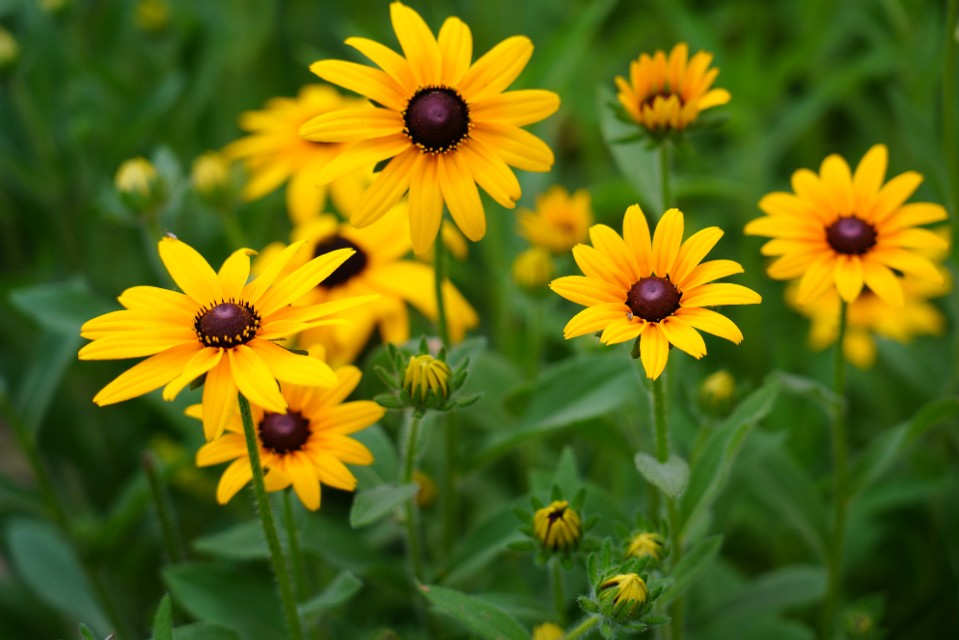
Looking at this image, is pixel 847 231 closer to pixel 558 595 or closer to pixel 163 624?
pixel 558 595

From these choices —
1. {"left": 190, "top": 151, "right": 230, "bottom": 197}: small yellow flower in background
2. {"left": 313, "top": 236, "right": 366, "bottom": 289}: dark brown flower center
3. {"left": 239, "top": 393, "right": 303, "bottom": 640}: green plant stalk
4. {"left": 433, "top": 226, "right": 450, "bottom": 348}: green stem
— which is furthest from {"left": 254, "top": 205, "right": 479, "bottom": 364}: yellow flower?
{"left": 239, "top": 393, "right": 303, "bottom": 640}: green plant stalk

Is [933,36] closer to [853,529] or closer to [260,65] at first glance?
[853,529]

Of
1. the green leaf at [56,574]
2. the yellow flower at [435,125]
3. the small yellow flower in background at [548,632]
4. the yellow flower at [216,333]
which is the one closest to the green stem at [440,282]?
the yellow flower at [435,125]

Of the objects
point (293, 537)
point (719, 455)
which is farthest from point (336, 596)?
point (719, 455)

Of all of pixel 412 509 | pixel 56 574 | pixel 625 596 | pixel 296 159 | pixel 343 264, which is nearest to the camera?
pixel 625 596

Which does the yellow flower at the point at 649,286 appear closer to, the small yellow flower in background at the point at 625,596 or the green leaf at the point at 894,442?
the small yellow flower in background at the point at 625,596

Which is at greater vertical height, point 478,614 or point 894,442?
point 894,442
